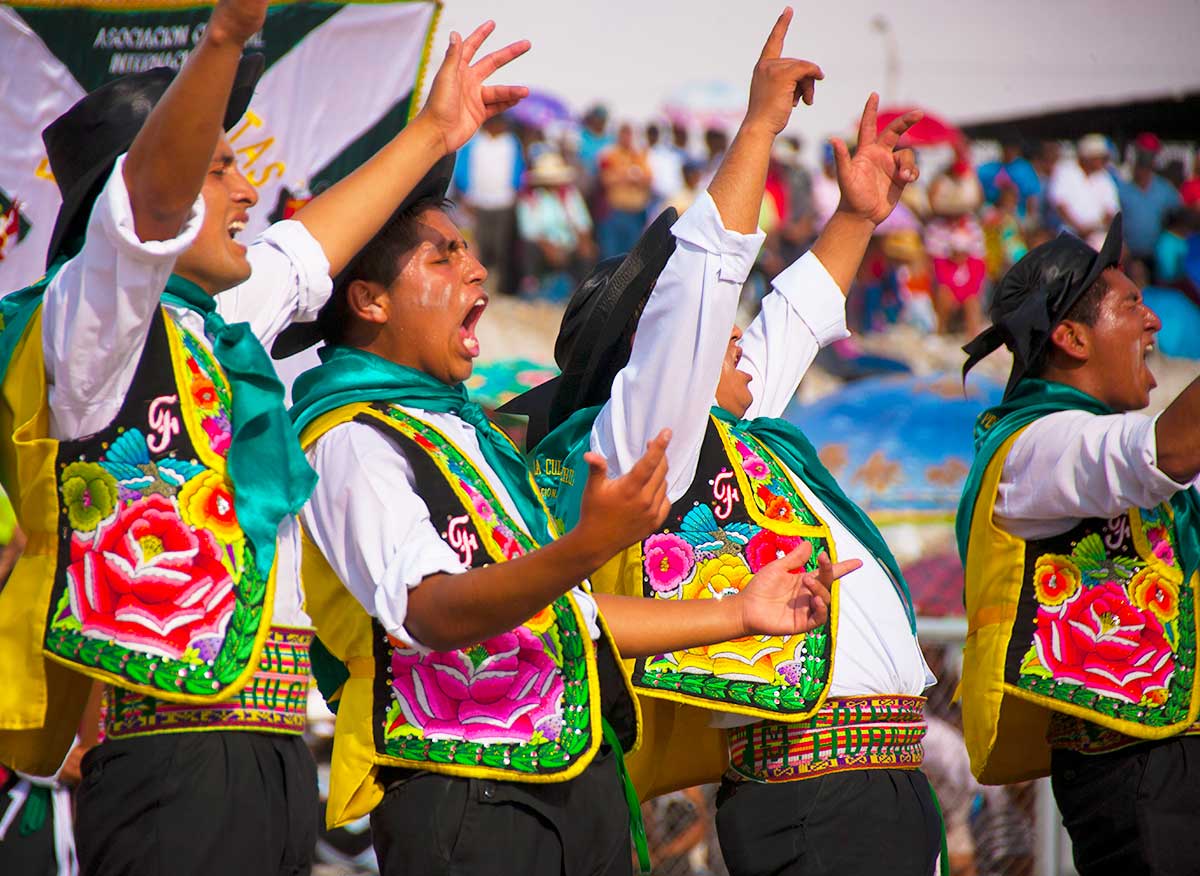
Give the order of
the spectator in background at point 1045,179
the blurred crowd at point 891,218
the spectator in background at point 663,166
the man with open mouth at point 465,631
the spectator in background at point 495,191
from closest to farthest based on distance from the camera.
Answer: the man with open mouth at point 465,631, the spectator in background at point 495,191, the blurred crowd at point 891,218, the spectator in background at point 663,166, the spectator in background at point 1045,179

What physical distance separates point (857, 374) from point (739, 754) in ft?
38.1

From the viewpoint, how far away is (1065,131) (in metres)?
16.5

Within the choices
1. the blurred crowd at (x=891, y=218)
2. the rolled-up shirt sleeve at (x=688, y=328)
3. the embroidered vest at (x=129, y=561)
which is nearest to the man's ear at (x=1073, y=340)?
the rolled-up shirt sleeve at (x=688, y=328)

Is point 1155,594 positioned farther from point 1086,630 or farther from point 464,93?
point 464,93

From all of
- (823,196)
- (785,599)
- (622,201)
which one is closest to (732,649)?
(785,599)

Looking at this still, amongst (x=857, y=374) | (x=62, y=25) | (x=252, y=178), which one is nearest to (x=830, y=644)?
(x=252, y=178)

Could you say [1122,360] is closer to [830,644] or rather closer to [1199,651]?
[1199,651]

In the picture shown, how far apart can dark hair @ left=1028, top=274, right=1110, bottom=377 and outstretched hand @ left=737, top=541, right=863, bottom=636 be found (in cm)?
140

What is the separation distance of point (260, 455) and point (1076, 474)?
1.82 meters

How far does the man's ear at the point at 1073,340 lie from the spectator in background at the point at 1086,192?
1206cm

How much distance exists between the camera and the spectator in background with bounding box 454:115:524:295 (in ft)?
46.4

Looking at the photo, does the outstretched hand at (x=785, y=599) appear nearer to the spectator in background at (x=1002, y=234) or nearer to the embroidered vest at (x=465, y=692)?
the embroidered vest at (x=465, y=692)

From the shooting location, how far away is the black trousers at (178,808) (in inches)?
87.3

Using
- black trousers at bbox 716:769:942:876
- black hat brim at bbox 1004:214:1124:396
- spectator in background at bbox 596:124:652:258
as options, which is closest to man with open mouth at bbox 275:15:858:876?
black trousers at bbox 716:769:942:876
